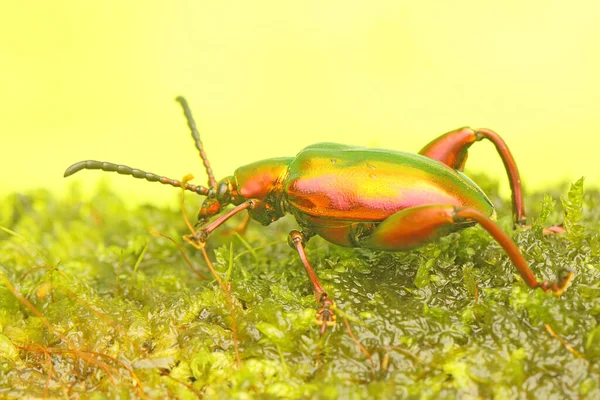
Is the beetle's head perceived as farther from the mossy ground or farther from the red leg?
the red leg

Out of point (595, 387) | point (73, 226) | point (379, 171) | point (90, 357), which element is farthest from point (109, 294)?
point (595, 387)

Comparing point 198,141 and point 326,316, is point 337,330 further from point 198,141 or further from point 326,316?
point 198,141

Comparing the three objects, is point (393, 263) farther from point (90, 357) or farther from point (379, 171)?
point (90, 357)

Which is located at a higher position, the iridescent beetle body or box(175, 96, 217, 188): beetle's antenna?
box(175, 96, 217, 188): beetle's antenna

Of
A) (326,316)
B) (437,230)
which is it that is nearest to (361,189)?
(437,230)

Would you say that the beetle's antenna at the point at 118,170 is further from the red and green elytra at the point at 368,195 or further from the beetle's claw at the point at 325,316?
the beetle's claw at the point at 325,316

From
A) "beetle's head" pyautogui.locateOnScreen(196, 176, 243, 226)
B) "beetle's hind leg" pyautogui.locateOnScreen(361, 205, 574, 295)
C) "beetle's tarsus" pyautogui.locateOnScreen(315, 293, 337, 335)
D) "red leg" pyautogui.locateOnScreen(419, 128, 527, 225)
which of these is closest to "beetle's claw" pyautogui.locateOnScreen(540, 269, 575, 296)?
"beetle's hind leg" pyautogui.locateOnScreen(361, 205, 574, 295)
